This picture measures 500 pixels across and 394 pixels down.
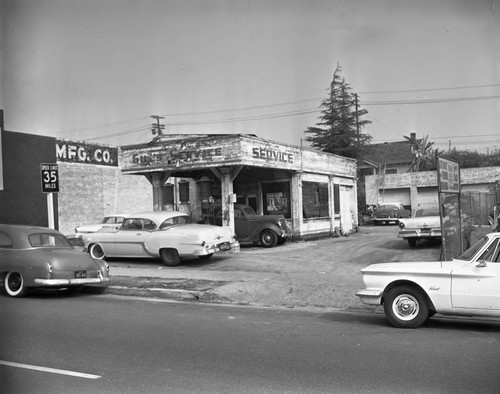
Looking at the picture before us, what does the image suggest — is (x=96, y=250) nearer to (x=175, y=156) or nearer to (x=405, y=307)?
(x=175, y=156)

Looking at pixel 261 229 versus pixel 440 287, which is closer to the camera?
pixel 440 287

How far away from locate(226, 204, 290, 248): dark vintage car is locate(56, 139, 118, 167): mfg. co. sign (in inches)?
428

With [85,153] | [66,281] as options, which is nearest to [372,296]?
[66,281]

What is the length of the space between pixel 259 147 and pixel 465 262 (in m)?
11.6

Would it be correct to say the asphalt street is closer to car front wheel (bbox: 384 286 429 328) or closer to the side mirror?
car front wheel (bbox: 384 286 429 328)

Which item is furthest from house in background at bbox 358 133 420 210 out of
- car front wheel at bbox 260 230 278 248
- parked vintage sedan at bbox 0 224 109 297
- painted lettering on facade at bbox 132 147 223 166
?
parked vintage sedan at bbox 0 224 109 297

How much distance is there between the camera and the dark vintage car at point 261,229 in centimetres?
1923

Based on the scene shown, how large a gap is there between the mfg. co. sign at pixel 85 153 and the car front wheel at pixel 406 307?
21.2m

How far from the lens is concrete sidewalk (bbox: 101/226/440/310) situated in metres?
10.4

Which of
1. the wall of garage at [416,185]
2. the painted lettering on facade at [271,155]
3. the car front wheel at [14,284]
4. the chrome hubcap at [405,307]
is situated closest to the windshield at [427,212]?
the painted lettering on facade at [271,155]

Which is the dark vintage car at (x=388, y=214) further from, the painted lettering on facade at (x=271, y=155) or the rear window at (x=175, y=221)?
the rear window at (x=175, y=221)

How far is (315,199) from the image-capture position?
905 inches

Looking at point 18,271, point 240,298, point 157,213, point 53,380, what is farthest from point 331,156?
point 53,380

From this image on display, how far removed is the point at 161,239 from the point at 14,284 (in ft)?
16.6
